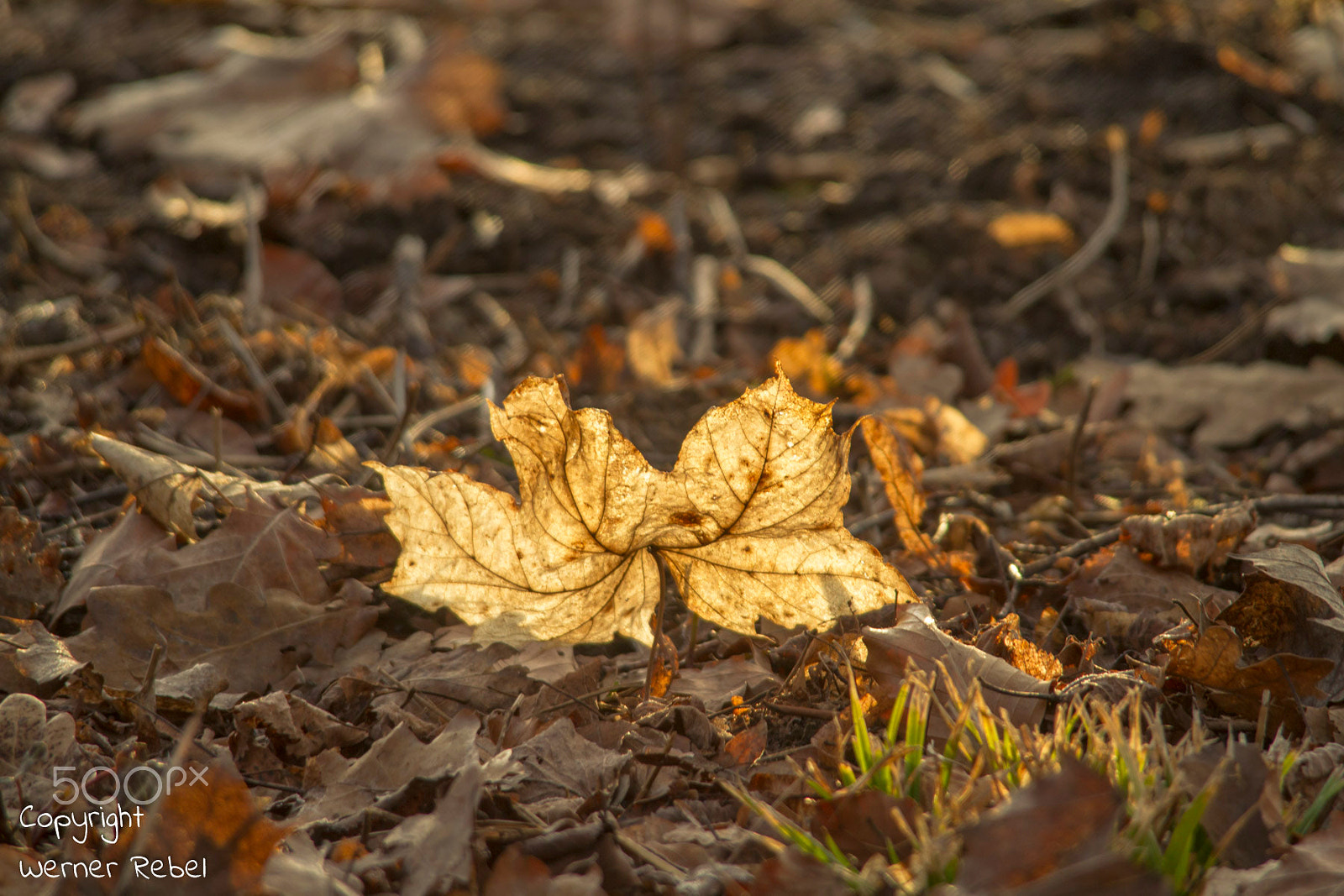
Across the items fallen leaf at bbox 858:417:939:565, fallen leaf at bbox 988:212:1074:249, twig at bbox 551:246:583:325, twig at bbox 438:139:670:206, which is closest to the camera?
fallen leaf at bbox 858:417:939:565

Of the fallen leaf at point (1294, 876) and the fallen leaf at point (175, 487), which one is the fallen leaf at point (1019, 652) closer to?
the fallen leaf at point (1294, 876)

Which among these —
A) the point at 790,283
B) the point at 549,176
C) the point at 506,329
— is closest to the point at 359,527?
the point at 506,329

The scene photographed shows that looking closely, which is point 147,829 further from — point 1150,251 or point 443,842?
point 1150,251

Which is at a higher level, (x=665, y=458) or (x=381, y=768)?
(x=381, y=768)

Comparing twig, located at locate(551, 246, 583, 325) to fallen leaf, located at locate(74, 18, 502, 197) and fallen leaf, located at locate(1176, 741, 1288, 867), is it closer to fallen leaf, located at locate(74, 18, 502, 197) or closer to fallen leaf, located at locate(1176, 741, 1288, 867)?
fallen leaf, located at locate(74, 18, 502, 197)

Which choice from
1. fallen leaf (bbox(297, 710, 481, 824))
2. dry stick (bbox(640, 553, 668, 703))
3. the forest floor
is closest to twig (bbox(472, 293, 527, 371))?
the forest floor

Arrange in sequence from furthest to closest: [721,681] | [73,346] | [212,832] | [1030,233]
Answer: [1030,233] < [73,346] < [721,681] < [212,832]

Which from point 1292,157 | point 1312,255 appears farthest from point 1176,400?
point 1292,157

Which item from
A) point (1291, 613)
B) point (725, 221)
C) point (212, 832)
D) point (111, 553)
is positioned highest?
point (1291, 613)
